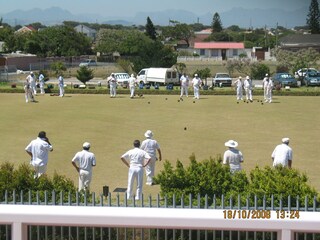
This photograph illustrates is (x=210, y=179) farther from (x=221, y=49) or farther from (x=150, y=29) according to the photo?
(x=150, y=29)

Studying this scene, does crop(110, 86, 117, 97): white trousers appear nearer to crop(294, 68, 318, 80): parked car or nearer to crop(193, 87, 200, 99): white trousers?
crop(193, 87, 200, 99): white trousers

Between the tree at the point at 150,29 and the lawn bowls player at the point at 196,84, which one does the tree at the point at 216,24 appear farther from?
the lawn bowls player at the point at 196,84

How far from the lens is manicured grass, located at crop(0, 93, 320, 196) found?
16500mm

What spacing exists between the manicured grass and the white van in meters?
9.00

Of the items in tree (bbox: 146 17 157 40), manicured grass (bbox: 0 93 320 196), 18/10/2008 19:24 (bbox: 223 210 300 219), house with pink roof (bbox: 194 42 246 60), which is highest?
tree (bbox: 146 17 157 40)

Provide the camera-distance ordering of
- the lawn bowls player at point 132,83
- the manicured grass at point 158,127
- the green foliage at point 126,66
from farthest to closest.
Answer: the green foliage at point 126,66
the lawn bowls player at point 132,83
the manicured grass at point 158,127

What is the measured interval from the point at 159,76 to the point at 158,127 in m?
20.2

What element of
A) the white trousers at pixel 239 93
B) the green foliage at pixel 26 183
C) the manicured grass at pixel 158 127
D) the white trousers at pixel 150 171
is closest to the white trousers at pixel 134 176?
the manicured grass at pixel 158 127

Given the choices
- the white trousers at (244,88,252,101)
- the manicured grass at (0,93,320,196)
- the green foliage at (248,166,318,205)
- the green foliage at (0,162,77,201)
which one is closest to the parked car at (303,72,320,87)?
the manicured grass at (0,93,320,196)

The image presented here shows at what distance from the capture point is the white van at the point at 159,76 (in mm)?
42219

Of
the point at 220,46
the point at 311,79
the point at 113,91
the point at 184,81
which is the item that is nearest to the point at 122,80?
the point at 113,91

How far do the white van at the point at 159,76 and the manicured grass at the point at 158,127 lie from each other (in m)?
9.00

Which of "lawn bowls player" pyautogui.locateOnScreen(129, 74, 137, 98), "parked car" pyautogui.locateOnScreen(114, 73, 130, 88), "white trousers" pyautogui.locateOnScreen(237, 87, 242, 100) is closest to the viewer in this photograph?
"white trousers" pyautogui.locateOnScreen(237, 87, 242, 100)

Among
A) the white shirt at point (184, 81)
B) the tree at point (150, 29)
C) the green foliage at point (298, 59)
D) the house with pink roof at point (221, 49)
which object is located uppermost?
the tree at point (150, 29)
